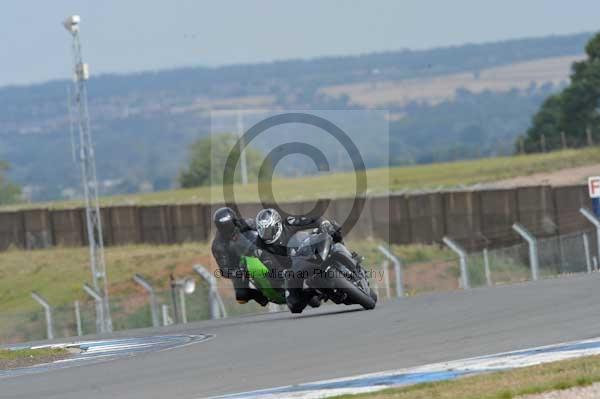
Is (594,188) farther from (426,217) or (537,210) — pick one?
(426,217)

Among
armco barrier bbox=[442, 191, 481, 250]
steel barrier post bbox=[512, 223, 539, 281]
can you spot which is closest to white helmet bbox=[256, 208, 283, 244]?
steel barrier post bbox=[512, 223, 539, 281]

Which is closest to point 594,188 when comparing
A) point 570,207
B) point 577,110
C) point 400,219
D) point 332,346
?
point 570,207

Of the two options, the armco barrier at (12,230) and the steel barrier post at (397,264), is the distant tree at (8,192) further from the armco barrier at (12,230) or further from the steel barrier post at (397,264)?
the steel barrier post at (397,264)

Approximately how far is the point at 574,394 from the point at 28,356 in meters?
9.02

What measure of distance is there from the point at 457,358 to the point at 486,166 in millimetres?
61570

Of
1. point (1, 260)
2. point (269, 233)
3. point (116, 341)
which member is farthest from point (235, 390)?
point (1, 260)

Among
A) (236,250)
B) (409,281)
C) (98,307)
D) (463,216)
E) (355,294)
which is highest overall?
(236,250)

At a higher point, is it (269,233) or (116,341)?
(269,233)

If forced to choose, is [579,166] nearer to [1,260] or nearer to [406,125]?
[1,260]

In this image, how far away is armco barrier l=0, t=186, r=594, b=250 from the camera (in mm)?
40594

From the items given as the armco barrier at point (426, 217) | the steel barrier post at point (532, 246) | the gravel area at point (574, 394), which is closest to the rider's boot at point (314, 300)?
the steel barrier post at point (532, 246)

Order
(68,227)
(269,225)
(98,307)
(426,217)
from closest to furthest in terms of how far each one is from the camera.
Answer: (269,225) → (98,307) → (426,217) → (68,227)

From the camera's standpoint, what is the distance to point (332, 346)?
47.1 feet

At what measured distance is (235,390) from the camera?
11719mm
